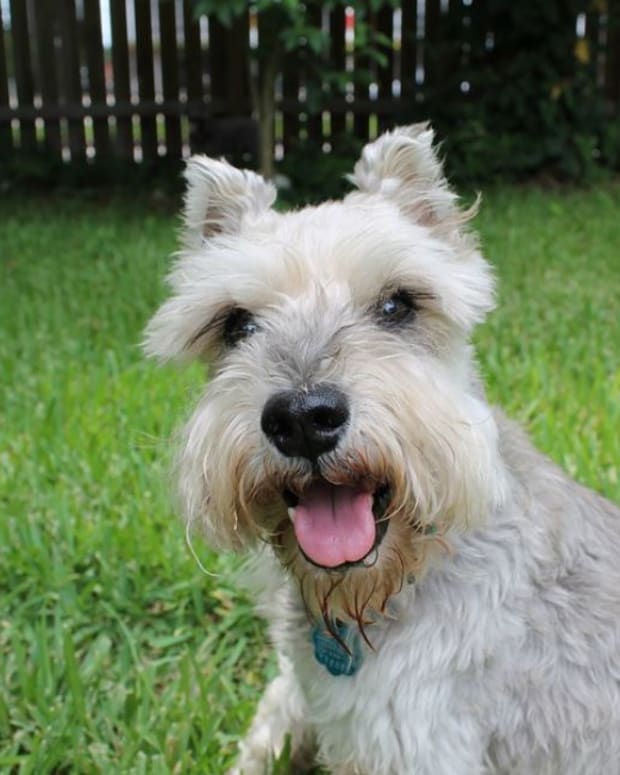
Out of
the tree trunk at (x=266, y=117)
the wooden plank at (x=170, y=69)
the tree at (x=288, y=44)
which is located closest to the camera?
the tree at (x=288, y=44)

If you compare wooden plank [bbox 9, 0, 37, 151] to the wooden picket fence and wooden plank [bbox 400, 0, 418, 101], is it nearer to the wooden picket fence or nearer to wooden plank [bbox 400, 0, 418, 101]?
the wooden picket fence

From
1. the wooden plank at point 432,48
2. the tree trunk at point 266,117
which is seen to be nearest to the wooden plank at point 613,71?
the wooden plank at point 432,48

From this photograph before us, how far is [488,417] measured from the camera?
237cm

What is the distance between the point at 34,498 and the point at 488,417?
7.69 ft

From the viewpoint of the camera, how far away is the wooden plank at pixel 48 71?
1198 centimetres

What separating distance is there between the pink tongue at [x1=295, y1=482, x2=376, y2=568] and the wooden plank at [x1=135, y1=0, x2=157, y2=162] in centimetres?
1083

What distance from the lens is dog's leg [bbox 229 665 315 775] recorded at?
2787 mm

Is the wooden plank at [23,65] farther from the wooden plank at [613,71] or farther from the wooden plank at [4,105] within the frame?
the wooden plank at [613,71]

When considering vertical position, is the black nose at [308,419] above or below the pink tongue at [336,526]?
above

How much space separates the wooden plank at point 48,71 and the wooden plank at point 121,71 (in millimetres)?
747

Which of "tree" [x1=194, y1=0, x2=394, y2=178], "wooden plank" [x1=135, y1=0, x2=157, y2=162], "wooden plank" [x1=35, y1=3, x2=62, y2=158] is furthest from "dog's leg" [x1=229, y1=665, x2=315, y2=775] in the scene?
"wooden plank" [x1=35, y1=3, x2=62, y2=158]

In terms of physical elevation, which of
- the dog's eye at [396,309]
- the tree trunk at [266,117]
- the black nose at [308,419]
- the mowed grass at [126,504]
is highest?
the dog's eye at [396,309]

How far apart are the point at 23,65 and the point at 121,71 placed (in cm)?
124

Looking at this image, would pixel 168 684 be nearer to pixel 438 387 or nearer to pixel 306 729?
pixel 306 729
